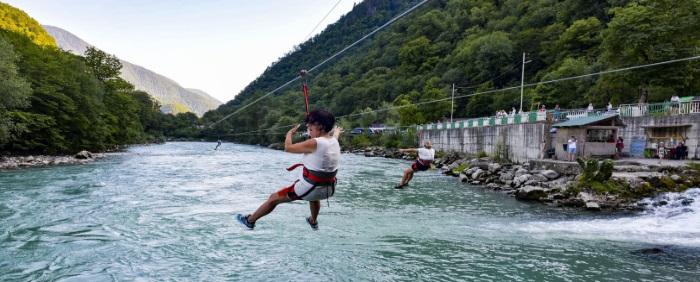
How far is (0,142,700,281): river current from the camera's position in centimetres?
842

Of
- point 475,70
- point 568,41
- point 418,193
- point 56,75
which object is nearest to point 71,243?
point 418,193

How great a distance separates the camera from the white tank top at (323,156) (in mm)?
6090

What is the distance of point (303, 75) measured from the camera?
862cm

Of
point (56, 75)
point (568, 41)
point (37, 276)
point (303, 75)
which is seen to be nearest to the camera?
point (37, 276)

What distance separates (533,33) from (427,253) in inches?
3160

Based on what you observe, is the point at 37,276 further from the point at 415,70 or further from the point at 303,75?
the point at 415,70

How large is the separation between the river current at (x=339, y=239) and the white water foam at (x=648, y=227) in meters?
0.04

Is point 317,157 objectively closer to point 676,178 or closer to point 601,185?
point 601,185

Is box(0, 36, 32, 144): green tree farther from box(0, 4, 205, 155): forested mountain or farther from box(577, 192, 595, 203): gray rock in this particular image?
box(577, 192, 595, 203): gray rock

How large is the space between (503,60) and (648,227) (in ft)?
244

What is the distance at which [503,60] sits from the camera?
81812 mm

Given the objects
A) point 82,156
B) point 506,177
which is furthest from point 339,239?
point 82,156

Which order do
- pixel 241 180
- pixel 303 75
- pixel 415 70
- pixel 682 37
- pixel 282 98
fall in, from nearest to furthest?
pixel 303 75 < pixel 241 180 < pixel 682 37 < pixel 415 70 < pixel 282 98

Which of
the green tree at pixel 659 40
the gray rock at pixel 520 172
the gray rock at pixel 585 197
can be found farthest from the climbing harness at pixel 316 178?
the green tree at pixel 659 40
